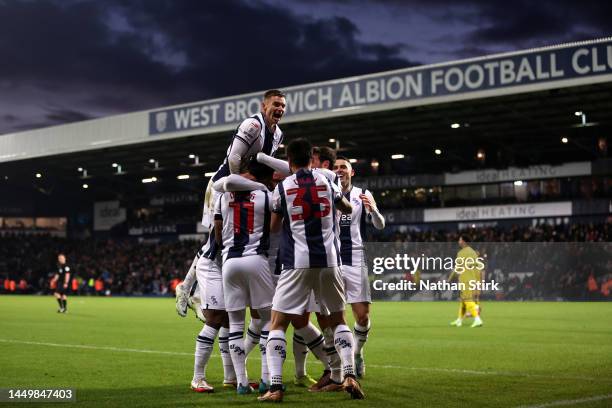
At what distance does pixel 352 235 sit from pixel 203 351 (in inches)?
81.0

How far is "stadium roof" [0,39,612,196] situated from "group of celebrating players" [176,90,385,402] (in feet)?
68.4

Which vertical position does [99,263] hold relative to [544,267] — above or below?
above

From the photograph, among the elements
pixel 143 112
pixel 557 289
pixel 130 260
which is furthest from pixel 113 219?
pixel 557 289

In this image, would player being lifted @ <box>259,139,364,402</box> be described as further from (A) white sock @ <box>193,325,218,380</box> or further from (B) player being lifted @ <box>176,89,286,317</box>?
(A) white sock @ <box>193,325,218,380</box>

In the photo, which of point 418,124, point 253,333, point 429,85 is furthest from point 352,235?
point 418,124

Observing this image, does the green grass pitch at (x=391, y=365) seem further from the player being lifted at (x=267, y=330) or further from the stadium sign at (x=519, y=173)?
the stadium sign at (x=519, y=173)

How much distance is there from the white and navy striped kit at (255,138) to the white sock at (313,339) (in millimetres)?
1679

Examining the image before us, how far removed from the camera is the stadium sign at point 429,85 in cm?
2622

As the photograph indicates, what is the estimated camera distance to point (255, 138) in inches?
291

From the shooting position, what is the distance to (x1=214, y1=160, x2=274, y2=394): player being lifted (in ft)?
23.6

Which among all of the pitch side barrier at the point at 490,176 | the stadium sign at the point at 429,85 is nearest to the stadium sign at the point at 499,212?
the pitch side barrier at the point at 490,176

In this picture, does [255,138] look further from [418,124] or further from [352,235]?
[418,124]

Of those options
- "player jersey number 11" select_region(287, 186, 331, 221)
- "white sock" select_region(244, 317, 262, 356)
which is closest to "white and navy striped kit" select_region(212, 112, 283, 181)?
"player jersey number 11" select_region(287, 186, 331, 221)

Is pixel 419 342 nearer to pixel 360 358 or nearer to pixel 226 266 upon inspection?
pixel 360 358
